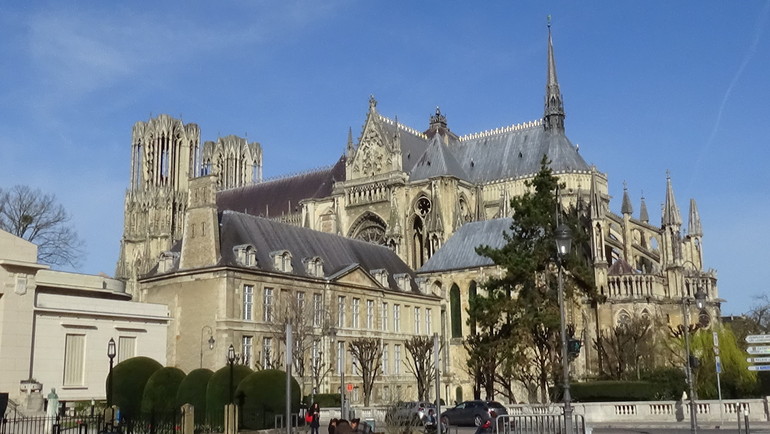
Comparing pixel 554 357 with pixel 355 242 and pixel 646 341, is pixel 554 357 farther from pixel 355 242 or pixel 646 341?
pixel 355 242

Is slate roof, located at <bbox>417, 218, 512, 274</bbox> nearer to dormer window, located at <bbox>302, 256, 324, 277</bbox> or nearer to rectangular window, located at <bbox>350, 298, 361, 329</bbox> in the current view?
rectangular window, located at <bbox>350, 298, 361, 329</bbox>

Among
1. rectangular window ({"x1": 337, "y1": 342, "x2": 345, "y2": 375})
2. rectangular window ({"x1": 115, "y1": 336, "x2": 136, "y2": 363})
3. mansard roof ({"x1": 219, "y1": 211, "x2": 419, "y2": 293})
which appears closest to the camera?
rectangular window ({"x1": 115, "y1": 336, "x2": 136, "y2": 363})

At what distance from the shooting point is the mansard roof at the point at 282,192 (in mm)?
82188

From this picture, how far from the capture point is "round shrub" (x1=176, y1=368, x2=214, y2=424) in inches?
1075

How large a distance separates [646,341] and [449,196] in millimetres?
20603

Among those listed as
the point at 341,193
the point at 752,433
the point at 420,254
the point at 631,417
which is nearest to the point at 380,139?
the point at 341,193

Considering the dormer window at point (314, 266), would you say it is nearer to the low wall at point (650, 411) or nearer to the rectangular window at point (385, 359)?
the rectangular window at point (385, 359)

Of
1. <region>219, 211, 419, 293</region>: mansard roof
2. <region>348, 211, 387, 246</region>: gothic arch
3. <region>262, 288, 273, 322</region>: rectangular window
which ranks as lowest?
<region>262, 288, 273, 322</region>: rectangular window

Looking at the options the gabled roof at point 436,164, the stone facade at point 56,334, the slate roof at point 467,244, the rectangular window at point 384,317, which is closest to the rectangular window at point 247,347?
the stone facade at point 56,334

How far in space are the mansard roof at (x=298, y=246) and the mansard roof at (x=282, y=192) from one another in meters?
20.3

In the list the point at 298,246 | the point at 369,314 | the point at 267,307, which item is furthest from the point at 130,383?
the point at 369,314

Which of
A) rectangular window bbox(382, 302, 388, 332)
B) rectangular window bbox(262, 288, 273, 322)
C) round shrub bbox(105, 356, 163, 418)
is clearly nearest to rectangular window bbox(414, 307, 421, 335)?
rectangular window bbox(382, 302, 388, 332)

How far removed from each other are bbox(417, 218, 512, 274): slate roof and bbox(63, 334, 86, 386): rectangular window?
29.1 meters

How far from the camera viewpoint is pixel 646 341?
5225cm
